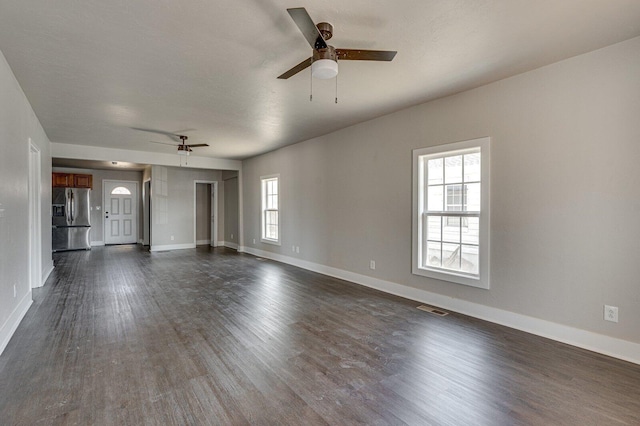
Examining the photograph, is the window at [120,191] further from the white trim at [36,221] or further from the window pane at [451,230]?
the window pane at [451,230]

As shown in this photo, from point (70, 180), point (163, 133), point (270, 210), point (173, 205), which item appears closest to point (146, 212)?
point (173, 205)

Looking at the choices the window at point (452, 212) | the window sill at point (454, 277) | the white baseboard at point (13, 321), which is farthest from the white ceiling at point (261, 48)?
the white baseboard at point (13, 321)

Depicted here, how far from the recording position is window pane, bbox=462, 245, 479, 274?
366cm

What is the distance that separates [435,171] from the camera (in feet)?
13.4

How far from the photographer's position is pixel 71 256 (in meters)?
8.06

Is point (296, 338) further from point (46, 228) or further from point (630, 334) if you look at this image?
point (46, 228)

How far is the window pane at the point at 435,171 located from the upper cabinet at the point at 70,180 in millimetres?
10042

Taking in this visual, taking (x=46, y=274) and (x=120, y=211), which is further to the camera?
(x=120, y=211)

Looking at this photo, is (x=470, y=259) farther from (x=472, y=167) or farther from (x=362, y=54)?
(x=362, y=54)

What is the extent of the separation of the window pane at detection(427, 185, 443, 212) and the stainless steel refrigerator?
32.6 feet

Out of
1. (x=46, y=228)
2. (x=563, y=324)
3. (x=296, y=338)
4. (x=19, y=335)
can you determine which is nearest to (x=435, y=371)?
(x=296, y=338)

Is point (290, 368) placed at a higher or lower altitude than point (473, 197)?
lower

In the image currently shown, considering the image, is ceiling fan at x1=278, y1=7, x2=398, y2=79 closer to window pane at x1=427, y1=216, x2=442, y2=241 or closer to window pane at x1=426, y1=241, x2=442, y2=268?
window pane at x1=427, y1=216, x2=442, y2=241

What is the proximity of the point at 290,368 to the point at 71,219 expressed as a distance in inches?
384
